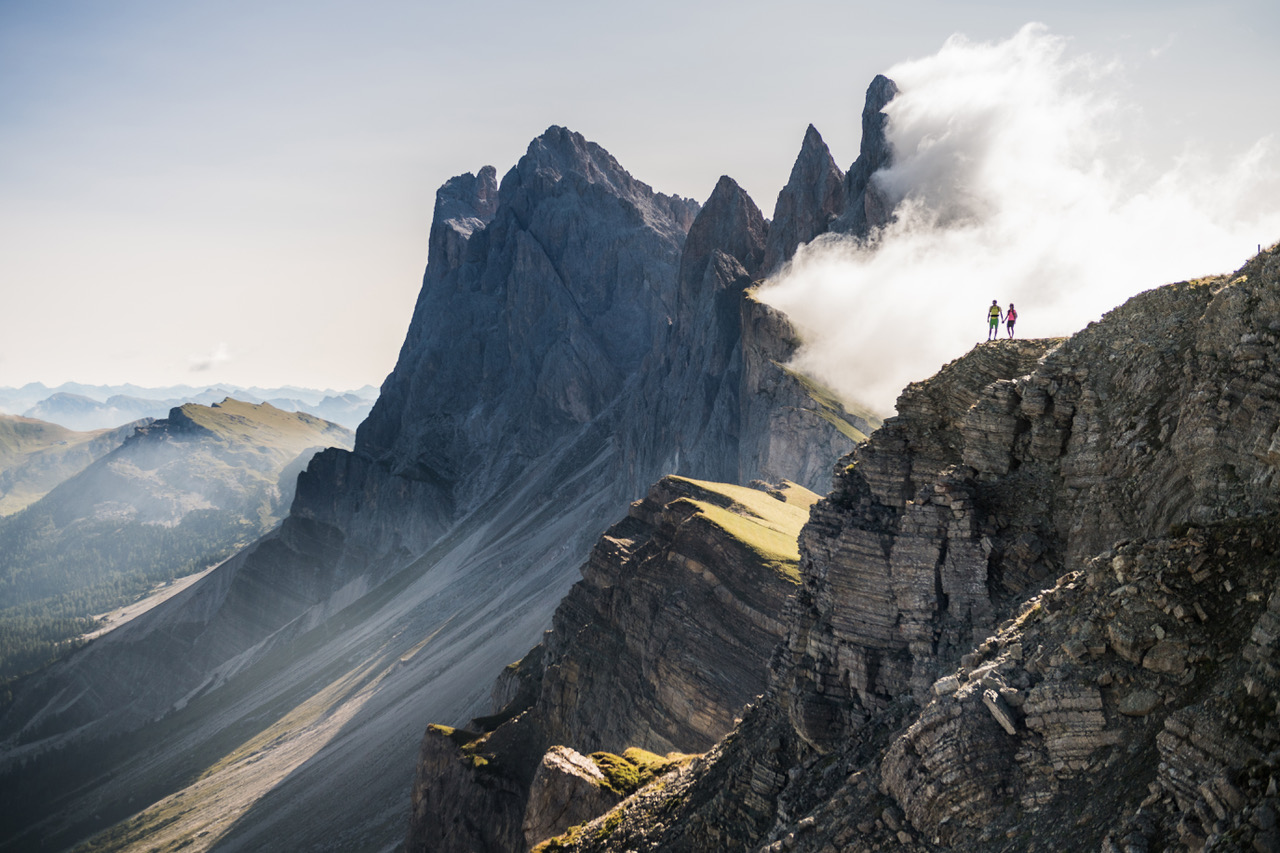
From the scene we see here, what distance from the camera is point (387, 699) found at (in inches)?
5610

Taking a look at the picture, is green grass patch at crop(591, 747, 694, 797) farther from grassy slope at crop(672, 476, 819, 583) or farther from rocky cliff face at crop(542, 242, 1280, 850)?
grassy slope at crop(672, 476, 819, 583)

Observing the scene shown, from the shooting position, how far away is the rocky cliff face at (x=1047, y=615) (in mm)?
16281

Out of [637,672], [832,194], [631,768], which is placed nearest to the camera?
[631,768]

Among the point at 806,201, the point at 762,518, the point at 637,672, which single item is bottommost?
the point at 637,672

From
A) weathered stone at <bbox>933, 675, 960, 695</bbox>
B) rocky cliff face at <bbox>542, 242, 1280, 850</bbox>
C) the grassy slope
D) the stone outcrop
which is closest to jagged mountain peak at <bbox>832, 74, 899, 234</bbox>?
the stone outcrop

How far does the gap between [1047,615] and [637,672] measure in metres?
54.6

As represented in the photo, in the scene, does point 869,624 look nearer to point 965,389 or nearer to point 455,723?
point 965,389

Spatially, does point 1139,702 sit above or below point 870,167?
below

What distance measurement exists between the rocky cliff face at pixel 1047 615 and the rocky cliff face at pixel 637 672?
1206 inches

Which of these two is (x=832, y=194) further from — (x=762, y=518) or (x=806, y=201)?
(x=762, y=518)

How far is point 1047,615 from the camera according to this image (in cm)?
2027

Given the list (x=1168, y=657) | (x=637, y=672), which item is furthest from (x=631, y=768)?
(x=1168, y=657)

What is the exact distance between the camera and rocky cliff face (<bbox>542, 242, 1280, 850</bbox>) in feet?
53.4

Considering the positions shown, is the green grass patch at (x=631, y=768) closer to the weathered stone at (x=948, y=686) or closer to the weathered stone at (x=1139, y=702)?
the weathered stone at (x=948, y=686)
